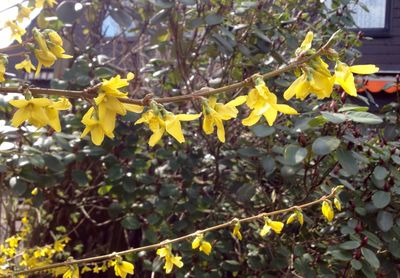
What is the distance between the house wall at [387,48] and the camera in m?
4.91

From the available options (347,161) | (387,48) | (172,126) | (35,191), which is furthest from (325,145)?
(387,48)

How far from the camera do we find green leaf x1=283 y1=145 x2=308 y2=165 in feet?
5.97

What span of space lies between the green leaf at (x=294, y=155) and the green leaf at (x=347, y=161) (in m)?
0.13

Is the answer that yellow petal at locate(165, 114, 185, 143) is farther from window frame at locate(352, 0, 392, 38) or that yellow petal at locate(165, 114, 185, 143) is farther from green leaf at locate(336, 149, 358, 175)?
window frame at locate(352, 0, 392, 38)

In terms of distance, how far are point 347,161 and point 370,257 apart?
13.4 inches

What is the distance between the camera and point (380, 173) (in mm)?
1854

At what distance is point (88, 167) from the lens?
9.73 feet

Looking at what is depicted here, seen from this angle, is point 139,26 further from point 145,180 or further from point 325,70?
point 325,70

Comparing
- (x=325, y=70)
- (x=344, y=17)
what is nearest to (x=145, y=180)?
(x=344, y=17)

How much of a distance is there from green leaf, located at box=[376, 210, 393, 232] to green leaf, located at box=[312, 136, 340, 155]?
33cm

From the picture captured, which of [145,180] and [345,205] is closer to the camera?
[345,205]

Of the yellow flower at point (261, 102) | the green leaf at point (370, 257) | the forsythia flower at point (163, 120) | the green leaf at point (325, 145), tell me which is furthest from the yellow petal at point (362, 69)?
the green leaf at point (370, 257)

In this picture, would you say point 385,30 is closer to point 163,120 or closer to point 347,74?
point 347,74

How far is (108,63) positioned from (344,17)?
1355 mm
